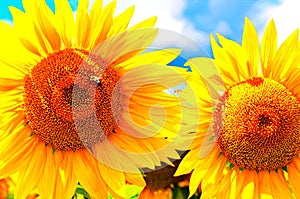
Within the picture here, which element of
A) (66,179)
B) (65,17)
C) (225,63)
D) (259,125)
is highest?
(65,17)

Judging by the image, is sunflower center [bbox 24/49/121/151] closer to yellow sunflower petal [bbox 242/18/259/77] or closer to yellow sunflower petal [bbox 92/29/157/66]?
yellow sunflower petal [bbox 92/29/157/66]

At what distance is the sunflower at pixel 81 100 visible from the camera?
6.43 feet

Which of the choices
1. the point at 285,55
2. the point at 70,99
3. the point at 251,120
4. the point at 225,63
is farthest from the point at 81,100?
the point at 285,55

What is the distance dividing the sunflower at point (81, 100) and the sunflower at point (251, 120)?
225mm

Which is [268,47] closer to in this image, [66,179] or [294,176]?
[294,176]

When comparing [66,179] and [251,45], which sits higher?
[251,45]

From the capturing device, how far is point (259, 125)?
2223 millimetres

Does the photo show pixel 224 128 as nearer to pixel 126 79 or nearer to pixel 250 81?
pixel 250 81

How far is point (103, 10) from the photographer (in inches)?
77.5

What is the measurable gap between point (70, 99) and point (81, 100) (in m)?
0.04

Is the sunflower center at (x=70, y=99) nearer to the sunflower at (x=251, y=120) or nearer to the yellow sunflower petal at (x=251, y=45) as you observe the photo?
the sunflower at (x=251, y=120)

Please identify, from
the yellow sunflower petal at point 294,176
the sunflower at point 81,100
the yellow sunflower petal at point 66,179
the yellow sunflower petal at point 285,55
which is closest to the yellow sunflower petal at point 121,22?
the sunflower at point 81,100

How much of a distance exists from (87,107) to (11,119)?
0.33m

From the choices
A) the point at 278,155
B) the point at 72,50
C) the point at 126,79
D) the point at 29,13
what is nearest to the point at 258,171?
the point at 278,155
